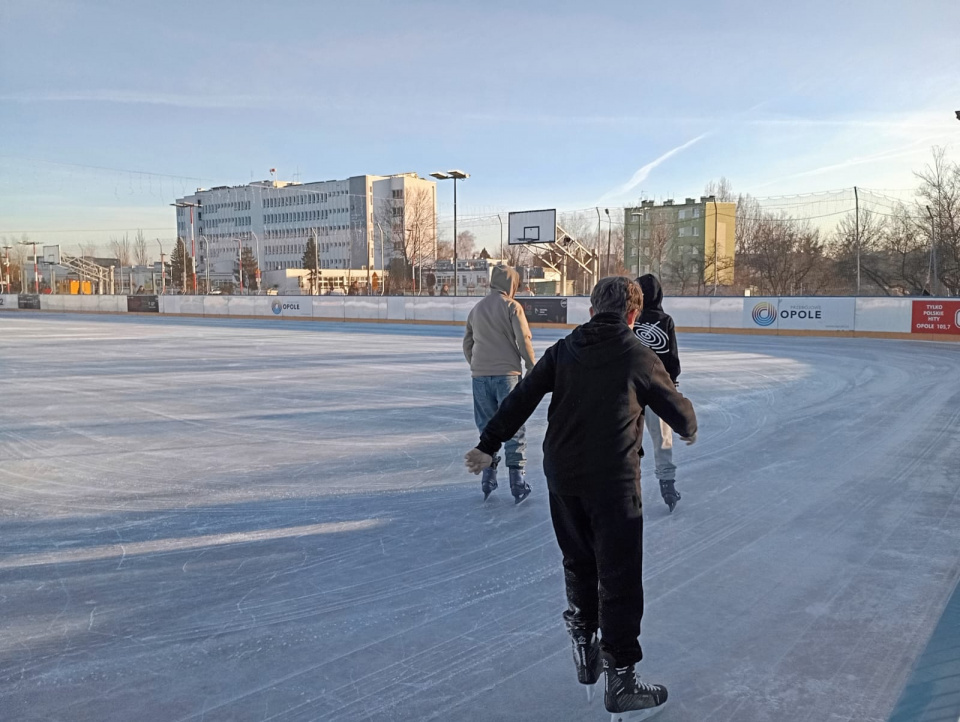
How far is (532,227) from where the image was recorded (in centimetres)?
3594

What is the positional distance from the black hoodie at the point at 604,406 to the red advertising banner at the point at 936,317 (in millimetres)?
22829

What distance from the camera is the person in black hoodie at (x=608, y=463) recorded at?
2.81m

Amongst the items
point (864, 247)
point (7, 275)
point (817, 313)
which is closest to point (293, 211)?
point (7, 275)

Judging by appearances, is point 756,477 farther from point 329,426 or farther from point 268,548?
point 329,426

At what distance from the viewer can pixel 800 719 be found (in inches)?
112

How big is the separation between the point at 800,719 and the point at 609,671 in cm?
76

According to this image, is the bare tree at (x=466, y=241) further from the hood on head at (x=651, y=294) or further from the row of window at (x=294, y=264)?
the row of window at (x=294, y=264)

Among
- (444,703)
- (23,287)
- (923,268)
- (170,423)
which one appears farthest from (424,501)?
(23,287)

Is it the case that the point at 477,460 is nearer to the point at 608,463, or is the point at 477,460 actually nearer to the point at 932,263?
→ the point at 608,463

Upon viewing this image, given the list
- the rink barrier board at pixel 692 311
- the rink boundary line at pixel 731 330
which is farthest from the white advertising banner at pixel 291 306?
the rink boundary line at pixel 731 330

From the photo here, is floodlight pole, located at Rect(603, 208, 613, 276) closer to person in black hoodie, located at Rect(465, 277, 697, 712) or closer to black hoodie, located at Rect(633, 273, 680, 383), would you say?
black hoodie, located at Rect(633, 273, 680, 383)

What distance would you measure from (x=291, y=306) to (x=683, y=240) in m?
21.0

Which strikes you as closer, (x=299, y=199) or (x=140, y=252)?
(x=140, y=252)

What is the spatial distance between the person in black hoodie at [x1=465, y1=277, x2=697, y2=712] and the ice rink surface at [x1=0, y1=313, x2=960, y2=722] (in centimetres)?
33
